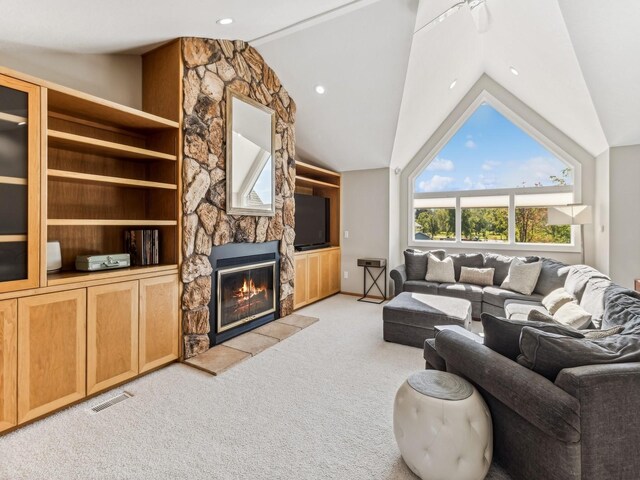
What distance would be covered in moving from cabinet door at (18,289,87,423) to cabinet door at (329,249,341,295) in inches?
156

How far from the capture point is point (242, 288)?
3828mm

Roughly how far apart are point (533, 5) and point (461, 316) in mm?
3275

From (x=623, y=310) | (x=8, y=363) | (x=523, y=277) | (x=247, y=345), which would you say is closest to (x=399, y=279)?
(x=523, y=277)

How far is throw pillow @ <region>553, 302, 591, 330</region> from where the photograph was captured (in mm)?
2424

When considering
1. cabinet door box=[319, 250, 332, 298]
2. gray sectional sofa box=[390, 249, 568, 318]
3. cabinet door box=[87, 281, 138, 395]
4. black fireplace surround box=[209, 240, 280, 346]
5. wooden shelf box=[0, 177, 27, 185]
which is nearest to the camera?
wooden shelf box=[0, 177, 27, 185]

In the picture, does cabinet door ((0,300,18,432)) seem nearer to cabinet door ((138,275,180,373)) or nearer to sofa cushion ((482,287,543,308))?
cabinet door ((138,275,180,373))

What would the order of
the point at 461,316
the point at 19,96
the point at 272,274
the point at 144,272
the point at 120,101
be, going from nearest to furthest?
the point at 19,96
the point at 144,272
the point at 120,101
the point at 461,316
the point at 272,274

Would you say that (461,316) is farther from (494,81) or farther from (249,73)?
(494,81)

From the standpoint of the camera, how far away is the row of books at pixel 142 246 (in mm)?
2945

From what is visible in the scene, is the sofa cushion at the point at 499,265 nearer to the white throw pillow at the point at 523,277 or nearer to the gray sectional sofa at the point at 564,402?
the white throw pillow at the point at 523,277

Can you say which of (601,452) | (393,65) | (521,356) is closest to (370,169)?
(393,65)

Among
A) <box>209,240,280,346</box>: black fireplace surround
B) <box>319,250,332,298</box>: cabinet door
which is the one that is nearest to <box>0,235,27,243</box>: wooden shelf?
<box>209,240,280,346</box>: black fireplace surround

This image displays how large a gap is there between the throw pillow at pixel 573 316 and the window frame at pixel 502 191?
267 centimetres

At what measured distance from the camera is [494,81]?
17.6 ft
